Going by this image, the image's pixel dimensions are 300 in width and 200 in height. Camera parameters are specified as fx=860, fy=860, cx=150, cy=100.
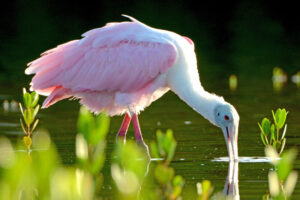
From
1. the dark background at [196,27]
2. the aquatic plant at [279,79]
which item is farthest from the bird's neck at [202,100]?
the dark background at [196,27]

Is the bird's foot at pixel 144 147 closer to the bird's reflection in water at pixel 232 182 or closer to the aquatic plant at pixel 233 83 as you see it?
the bird's reflection in water at pixel 232 182

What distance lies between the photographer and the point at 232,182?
732 cm

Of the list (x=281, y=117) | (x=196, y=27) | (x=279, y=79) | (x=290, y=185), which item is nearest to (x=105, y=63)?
(x=281, y=117)

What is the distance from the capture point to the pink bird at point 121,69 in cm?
945

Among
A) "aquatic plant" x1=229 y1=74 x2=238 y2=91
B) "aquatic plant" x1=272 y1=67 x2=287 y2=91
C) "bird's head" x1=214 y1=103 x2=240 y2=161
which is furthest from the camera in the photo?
"aquatic plant" x1=272 y1=67 x2=287 y2=91

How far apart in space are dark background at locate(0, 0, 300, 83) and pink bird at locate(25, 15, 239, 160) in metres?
7.30

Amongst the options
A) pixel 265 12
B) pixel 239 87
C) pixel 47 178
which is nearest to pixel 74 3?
pixel 265 12

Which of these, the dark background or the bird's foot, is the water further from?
the dark background

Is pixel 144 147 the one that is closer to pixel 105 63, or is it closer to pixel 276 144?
pixel 105 63

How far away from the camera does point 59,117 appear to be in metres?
12.2

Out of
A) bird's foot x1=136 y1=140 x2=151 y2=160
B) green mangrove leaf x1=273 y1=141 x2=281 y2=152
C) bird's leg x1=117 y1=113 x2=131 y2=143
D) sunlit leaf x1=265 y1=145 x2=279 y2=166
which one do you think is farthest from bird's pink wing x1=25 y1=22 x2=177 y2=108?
sunlit leaf x1=265 y1=145 x2=279 y2=166

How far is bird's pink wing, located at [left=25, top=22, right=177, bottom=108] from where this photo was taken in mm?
9617

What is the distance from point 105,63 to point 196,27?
58.4 feet

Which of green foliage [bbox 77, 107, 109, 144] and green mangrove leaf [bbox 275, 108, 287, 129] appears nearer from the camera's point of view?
green foliage [bbox 77, 107, 109, 144]
